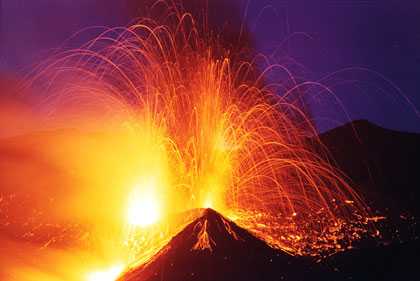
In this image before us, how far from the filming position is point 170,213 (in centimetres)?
1678

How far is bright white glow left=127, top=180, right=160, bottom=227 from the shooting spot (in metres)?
17.7

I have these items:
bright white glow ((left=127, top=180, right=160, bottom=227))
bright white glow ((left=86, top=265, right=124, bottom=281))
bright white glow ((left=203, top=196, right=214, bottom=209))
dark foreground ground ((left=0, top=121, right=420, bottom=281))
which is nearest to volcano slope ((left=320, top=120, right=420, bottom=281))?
dark foreground ground ((left=0, top=121, right=420, bottom=281))

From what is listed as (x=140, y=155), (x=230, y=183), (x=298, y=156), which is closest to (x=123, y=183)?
(x=140, y=155)

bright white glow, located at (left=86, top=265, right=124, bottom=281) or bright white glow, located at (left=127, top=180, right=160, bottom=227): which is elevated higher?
bright white glow, located at (left=127, top=180, right=160, bottom=227)

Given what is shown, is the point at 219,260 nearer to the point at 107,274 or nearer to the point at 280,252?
the point at 280,252

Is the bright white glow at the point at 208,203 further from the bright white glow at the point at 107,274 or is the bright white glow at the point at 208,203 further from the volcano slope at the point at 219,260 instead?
the bright white glow at the point at 107,274

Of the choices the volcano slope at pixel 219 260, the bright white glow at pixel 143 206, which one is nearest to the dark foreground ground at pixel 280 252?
the volcano slope at pixel 219 260

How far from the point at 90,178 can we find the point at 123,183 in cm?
526

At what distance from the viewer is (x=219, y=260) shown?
12797mm

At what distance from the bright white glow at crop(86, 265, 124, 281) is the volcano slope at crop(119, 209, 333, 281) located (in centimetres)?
85

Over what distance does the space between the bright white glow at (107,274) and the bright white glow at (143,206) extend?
2693 millimetres

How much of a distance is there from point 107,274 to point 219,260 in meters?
3.43

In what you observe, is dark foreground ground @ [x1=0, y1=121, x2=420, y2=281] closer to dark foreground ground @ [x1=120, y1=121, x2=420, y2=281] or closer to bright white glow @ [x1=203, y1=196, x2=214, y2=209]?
dark foreground ground @ [x1=120, y1=121, x2=420, y2=281]

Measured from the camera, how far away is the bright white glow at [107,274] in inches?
538
